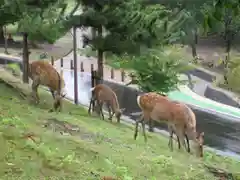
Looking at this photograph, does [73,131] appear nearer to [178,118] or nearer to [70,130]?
[70,130]

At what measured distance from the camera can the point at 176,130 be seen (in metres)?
12.2

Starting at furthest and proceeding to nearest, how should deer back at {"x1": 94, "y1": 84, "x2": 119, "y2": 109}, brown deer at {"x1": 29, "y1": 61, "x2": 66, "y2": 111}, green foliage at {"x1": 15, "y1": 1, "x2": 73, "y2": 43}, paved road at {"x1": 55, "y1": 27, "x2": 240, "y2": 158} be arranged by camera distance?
green foliage at {"x1": 15, "y1": 1, "x2": 73, "y2": 43}, paved road at {"x1": 55, "y1": 27, "x2": 240, "y2": 158}, deer back at {"x1": 94, "y1": 84, "x2": 119, "y2": 109}, brown deer at {"x1": 29, "y1": 61, "x2": 66, "y2": 111}

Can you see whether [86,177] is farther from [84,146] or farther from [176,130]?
[176,130]

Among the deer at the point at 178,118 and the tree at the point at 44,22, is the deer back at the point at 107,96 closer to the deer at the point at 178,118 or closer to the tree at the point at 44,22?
the tree at the point at 44,22

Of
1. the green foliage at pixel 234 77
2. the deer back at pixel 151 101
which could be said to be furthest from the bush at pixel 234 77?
the deer back at pixel 151 101

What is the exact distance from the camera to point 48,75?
49.9 feet

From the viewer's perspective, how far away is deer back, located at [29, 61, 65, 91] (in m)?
15.0

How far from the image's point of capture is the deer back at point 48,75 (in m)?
15.0

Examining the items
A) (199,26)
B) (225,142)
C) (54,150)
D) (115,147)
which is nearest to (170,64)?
(225,142)

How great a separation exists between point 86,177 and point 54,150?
98 centimetres

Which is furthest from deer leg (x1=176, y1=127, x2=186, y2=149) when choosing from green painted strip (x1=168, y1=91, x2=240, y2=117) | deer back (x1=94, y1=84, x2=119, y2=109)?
green painted strip (x1=168, y1=91, x2=240, y2=117)

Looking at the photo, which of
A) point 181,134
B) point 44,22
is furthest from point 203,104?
point 181,134

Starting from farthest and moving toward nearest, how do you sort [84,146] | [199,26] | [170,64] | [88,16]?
1. [170,64]
2. [88,16]
3. [84,146]
4. [199,26]

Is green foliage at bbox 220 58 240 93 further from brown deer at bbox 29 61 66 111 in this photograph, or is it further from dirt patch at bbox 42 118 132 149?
dirt patch at bbox 42 118 132 149
